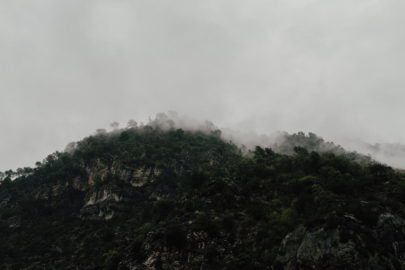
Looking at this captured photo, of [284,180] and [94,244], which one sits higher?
[284,180]

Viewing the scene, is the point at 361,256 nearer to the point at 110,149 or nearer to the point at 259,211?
the point at 259,211

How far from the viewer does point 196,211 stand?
224 feet

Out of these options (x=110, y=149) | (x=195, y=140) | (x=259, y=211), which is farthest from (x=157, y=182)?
(x=259, y=211)

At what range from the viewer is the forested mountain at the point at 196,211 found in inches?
1735

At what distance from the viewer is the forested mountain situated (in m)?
44.1

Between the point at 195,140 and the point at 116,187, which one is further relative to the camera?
the point at 195,140

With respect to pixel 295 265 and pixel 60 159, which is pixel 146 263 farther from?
pixel 60 159

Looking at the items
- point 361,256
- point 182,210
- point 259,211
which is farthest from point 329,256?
point 182,210

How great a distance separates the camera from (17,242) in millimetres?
89188

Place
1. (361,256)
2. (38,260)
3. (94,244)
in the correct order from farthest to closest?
(94,244) < (38,260) < (361,256)

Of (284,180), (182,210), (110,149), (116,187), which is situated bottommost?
(182,210)

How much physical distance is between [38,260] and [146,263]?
158 feet

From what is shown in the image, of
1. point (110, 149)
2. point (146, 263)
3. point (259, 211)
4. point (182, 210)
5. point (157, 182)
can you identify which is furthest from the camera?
point (110, 149)

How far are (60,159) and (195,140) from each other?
3078 inches
